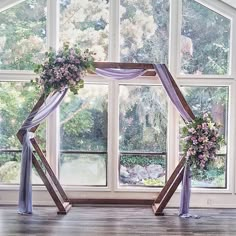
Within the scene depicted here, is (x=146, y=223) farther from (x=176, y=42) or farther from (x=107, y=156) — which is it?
(x=176, y=42)

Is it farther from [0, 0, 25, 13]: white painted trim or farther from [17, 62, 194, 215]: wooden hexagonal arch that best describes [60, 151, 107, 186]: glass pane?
[0, 0, 25, 13]: white painted trim

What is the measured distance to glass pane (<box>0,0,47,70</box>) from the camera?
669cm

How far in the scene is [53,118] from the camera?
6648 millimetres

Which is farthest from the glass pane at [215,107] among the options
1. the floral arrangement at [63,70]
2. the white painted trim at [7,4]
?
the white painted trim at [7,4]

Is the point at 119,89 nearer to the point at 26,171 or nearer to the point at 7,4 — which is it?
the point at 26,171

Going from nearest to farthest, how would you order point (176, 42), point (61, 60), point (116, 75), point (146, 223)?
point (146, 223), point (61, 60), point (116, 75), point (176, 42)

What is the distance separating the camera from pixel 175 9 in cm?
668

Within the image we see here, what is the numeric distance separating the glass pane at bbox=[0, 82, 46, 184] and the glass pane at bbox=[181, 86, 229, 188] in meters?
2.65

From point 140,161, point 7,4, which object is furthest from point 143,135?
point 7,4

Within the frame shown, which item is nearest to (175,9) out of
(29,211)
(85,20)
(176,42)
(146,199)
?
(176,42)

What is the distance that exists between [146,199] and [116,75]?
218 cm

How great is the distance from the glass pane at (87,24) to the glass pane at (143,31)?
312 mm

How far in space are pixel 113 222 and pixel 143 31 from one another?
3262 mm

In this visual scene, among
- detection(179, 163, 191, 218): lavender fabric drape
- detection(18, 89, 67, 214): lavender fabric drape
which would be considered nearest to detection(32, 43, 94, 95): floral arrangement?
detection(18, 89, 67, 214): lavender fabric drape
